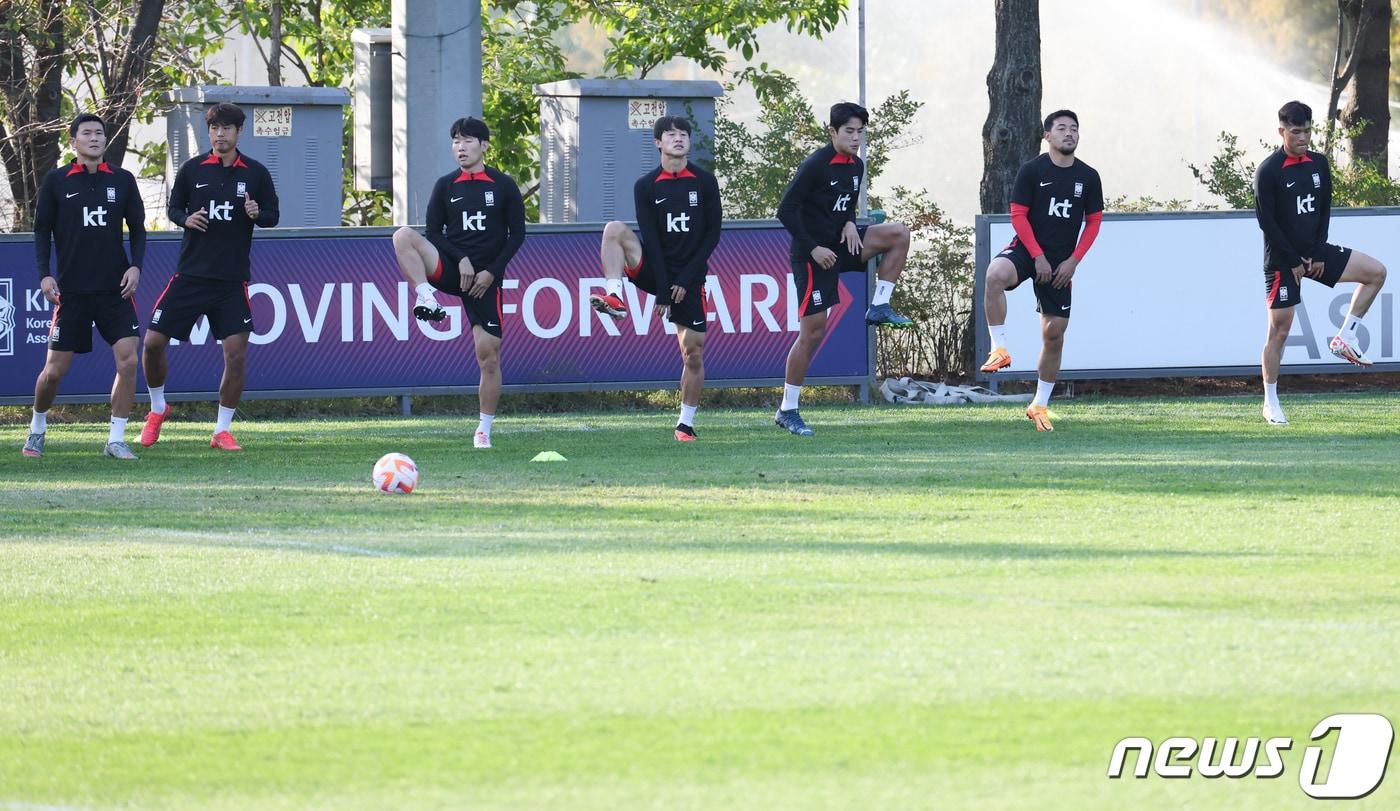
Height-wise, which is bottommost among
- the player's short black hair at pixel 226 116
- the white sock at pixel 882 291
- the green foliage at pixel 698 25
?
the white sock at pixel 882 291

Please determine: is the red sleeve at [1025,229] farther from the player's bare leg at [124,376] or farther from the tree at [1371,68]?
the tree at [1371,68]

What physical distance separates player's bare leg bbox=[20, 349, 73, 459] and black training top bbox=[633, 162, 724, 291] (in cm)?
399

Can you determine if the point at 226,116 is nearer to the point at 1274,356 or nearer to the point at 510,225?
the point at 510,225

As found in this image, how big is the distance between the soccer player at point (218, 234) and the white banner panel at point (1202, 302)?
299 inches

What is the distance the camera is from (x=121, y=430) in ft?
45.4

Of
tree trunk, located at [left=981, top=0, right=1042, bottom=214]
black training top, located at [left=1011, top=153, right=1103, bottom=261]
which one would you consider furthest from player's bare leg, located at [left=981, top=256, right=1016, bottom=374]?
tree trunk, located at [left=981, top=0, right=1042, bottom=214]

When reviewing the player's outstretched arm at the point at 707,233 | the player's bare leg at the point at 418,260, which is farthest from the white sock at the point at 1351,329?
the player's bare leg at the point at 418,260

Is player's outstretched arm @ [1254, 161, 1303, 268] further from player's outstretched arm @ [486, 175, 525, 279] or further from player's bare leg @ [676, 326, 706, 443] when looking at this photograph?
player's outstretched arm @ [486, 175, 525, 279]

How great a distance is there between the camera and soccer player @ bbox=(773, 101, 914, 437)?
1445 centimetres

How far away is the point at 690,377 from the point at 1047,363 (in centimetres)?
259

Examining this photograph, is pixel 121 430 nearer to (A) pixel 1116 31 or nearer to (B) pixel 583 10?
(B) pixel 583 10

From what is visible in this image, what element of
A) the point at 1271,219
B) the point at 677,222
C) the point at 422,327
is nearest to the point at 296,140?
the point at 422,327

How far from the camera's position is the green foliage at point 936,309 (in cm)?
2081
